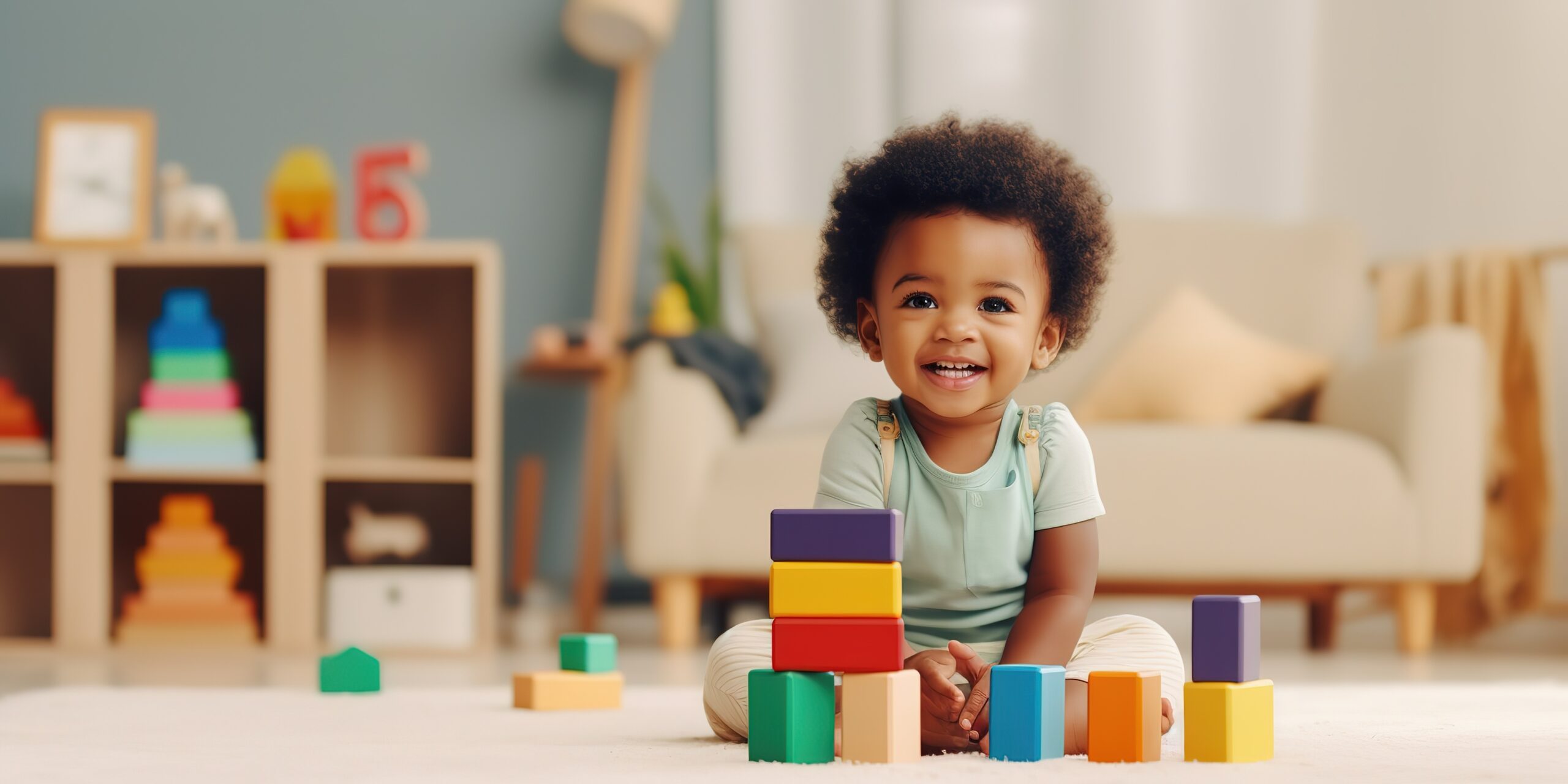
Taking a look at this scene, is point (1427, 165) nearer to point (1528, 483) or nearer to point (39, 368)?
point (1528, 483)

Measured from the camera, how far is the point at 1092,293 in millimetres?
1042

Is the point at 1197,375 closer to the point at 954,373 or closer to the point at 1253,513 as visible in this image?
the point at 1253,513

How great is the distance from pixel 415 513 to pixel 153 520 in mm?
488

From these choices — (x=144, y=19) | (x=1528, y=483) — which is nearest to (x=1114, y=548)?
(x=1528, y=483)

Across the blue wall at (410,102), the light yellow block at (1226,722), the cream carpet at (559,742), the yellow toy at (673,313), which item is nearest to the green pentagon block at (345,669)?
the cream carpet at (559,742)

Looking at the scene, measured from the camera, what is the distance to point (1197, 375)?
2.41 metres

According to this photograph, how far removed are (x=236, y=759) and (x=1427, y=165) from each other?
314cm

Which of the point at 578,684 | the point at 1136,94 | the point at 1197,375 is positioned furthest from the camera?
the point at 1136,94

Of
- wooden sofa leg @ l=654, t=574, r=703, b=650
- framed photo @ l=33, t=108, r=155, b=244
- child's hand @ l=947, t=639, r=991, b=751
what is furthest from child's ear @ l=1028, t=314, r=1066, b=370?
framed photo @ l=33, t=108, r=155, b=244

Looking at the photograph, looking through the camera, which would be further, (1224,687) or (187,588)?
(187,588)

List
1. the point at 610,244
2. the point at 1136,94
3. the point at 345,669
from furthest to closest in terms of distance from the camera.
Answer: the point at 1136,94 → the point at 610,244 → the point at 345,669

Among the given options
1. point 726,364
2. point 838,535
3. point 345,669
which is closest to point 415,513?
point 726,364

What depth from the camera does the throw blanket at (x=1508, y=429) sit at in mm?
2656

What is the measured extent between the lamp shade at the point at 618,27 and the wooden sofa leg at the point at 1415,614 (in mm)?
1896
